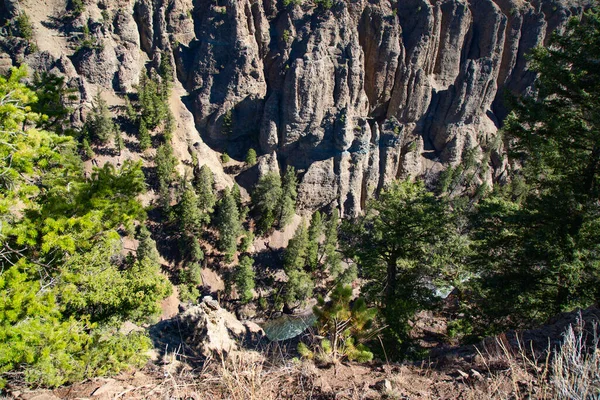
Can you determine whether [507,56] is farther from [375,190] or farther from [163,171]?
[163,171]

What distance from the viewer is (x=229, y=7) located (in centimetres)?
6075

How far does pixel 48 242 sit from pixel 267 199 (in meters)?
44.7

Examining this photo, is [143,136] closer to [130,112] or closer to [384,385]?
[130,112]

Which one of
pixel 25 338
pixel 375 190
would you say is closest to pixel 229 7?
pixel 375 190

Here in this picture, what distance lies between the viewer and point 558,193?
9734mm

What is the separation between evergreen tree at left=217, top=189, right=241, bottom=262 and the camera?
44.6m

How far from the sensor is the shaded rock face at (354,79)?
60.5 m

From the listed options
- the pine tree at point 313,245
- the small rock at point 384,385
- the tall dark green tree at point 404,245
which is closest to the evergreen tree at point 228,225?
the pine tree at point 313,245

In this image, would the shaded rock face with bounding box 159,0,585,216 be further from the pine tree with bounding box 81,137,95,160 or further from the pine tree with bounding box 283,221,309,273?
the pine tree with bounding box 81,137,95,160

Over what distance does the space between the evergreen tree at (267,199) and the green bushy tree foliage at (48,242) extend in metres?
42.0

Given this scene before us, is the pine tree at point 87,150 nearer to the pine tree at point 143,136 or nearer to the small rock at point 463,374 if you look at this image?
the pine tree at point 143,136

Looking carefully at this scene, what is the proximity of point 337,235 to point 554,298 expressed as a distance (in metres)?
42.1

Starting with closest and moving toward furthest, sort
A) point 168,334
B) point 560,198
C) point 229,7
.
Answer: point 560,198 → point 168,334 → point 229,7

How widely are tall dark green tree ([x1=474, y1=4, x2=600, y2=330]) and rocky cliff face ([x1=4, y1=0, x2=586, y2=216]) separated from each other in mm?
49547
